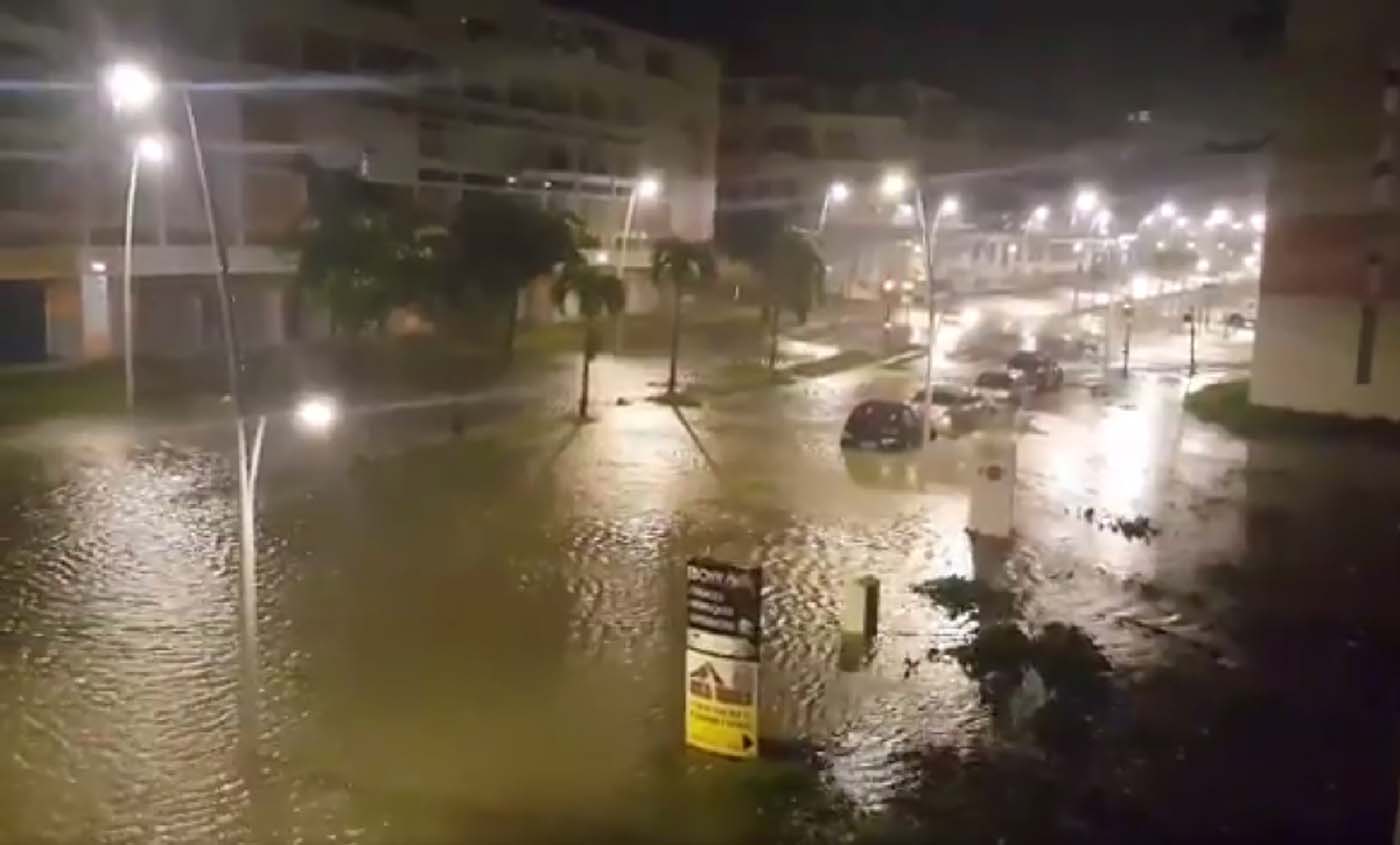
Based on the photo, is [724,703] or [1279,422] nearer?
[724,703]

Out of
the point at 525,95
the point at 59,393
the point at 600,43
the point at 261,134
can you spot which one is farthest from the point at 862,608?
the point at 600,43

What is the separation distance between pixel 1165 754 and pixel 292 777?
8.53 meters

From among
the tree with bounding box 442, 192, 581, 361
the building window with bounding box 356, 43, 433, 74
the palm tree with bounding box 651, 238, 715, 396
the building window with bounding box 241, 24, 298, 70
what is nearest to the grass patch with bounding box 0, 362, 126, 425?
the tree with bounding box 442, 192, 581, 361

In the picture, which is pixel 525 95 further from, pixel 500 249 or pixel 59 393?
pixel 59 393

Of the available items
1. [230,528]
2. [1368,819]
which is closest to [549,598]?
[230,528]

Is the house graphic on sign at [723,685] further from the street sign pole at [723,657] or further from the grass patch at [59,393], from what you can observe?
the grass patch at [59,393]

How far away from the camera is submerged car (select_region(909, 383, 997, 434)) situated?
36406mm

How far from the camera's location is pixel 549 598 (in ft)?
63.6

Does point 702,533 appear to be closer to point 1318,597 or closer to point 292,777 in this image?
point 1318,597

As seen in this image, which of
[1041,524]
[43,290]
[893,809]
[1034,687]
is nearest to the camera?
[893,809]

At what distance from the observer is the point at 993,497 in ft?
77.2

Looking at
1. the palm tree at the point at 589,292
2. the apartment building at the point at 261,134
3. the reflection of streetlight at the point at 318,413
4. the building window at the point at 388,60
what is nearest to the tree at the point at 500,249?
the apartment building at the point at 261,134

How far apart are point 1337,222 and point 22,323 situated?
3697 cm

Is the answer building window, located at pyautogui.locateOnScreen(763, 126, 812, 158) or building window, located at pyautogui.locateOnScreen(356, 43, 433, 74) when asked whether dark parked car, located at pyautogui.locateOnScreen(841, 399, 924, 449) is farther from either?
building window, located at pyautogui.locateOnScreen(763, 126, 812, 158)
